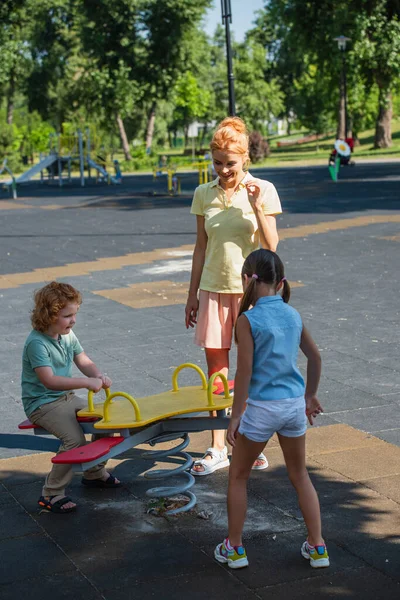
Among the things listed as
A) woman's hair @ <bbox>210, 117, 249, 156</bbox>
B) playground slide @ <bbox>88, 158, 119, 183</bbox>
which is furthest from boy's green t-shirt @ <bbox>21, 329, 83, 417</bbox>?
playground slide @ <bbox>88, 158, 119, 183</bbox>

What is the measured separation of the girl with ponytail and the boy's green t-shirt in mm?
1320

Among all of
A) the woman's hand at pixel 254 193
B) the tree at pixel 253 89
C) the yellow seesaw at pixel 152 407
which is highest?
the tree at pixel 253 89

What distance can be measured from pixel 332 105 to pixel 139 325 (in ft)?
191

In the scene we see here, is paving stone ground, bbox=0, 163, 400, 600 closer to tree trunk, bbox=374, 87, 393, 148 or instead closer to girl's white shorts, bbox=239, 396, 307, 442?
girl's white shorts, bbox=239, 396, 307, 442

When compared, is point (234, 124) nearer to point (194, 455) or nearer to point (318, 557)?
point (194, 455)

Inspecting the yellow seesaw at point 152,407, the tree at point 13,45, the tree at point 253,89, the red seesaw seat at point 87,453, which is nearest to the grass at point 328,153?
the tree at point 253,89

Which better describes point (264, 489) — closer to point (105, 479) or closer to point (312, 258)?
point (105, 479)

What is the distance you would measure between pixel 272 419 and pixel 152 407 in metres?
1.20

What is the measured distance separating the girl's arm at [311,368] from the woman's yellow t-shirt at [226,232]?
1.25 m

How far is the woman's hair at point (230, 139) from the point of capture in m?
4.84

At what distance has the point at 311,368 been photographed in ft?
12.9

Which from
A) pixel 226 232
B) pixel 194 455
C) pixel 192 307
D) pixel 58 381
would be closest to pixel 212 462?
pixel 194 455

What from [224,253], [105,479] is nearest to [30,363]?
[105,479]

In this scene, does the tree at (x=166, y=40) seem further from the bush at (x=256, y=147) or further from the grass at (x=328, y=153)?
the bush at (x=256, y=147)
